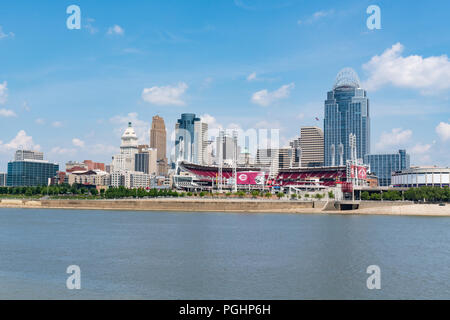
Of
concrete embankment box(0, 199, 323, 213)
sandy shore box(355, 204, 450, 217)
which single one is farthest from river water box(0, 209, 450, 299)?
concrete embankment box(0, 199, 323, 213)

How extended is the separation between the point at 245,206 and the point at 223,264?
100.0m

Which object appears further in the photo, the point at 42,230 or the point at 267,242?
the point at 42,230

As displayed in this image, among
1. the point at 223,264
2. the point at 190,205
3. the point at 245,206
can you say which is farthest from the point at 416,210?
the point at 223,264

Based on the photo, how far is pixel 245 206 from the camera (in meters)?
145

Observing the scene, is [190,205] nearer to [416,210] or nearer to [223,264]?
[416,210]

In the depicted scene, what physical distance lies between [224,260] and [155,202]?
112755 mm

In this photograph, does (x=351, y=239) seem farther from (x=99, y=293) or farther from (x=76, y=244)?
(x=99, y=293)

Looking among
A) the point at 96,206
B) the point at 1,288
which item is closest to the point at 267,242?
the point at 1,288

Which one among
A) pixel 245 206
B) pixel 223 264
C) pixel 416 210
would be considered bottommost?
pixel 223 264

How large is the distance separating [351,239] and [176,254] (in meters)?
28.1

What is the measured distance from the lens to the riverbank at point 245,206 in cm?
13150
